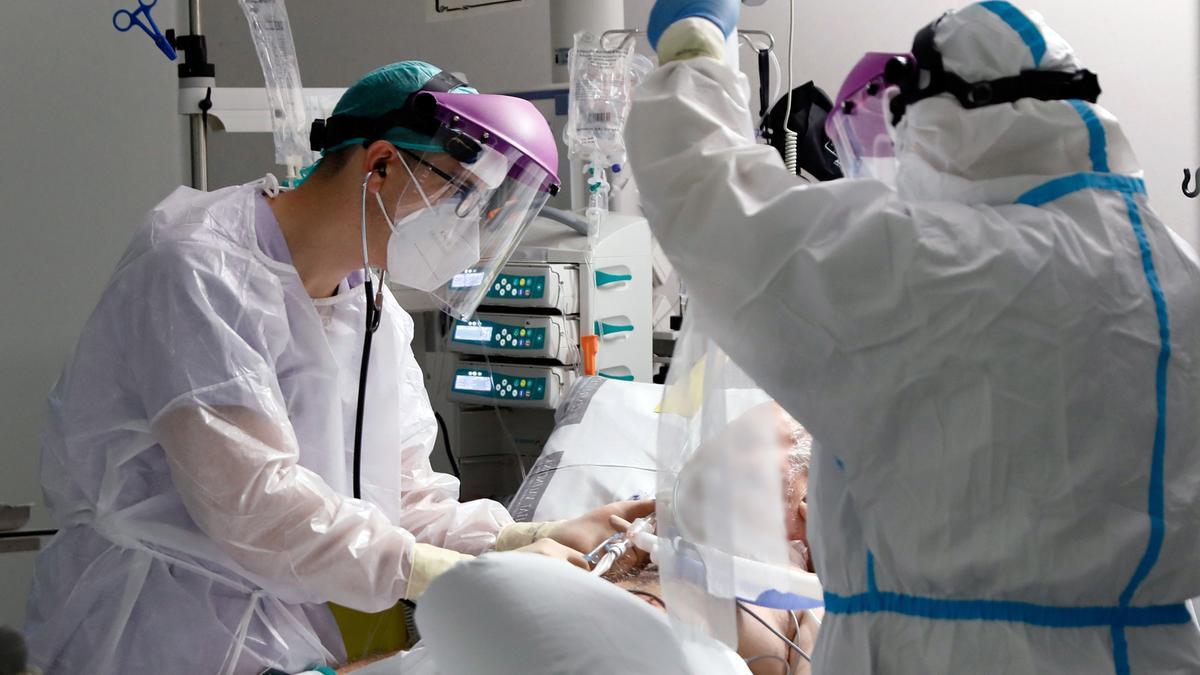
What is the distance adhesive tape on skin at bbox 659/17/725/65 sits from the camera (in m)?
1.15

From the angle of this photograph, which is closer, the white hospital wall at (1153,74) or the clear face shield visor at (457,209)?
the clear face shield visor at (457,209)

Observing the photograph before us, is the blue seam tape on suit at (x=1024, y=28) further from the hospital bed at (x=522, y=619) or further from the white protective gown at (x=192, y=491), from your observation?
the white protective gown at (x=192, y=491)

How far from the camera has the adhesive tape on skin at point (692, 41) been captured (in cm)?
115

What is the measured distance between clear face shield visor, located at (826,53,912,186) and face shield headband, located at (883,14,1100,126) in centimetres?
5

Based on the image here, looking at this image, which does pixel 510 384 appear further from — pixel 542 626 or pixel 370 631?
pixel 542 626

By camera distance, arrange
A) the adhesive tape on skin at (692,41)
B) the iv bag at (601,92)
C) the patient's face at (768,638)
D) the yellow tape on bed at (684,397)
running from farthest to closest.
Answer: the iv bag at (601,92) < the patient's face at (768,638) < the yellow tape on bed at (684,397) < the adhesive tape on skin at (692,41)

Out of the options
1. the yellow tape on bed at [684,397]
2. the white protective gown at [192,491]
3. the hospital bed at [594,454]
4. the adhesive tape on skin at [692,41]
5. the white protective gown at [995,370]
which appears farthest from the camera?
the hospital bed at [594,454]

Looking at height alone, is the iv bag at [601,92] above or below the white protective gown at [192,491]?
above

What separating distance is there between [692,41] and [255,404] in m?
0.75

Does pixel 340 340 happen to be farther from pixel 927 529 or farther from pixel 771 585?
pixel 927 529

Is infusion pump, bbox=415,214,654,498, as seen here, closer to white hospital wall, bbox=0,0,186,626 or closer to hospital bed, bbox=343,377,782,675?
white hospital wall, bbox=0,0,186,626

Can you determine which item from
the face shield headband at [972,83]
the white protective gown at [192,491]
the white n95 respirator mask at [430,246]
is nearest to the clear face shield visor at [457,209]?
the white n95 respirator mask at [430,246]

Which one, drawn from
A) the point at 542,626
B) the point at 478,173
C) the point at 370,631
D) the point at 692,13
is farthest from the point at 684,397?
the point at 370,631

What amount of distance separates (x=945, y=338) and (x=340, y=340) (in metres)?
1.06
